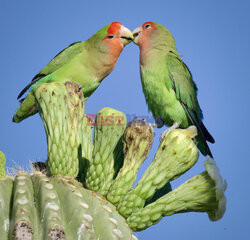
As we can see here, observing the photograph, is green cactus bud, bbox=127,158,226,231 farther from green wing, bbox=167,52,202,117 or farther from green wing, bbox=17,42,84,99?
green wing, bbox=17,42,84,99

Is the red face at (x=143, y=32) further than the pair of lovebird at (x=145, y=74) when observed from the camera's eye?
Yes

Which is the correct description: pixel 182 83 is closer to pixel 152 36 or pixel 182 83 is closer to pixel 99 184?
pixel 152 36

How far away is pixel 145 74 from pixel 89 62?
0.81 meters

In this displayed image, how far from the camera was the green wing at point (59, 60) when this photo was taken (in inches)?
175

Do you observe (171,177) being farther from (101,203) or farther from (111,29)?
(111,29)

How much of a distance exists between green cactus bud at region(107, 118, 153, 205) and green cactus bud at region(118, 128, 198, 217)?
0.06m

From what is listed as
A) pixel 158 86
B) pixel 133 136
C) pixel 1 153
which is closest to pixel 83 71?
pixel 158 86

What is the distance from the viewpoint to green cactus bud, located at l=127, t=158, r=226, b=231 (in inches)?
78.2

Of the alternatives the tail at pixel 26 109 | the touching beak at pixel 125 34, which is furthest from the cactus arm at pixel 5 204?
the touching beak at pixel 125 34

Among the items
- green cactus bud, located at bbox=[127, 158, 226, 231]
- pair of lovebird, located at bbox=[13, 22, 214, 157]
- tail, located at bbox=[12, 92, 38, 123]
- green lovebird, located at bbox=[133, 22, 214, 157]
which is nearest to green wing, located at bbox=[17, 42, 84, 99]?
pair of lovebird, located at bbox=[13, 22, 214, 157]

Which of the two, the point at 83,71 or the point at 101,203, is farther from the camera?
the point at 83,71

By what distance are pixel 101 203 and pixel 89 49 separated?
280cm

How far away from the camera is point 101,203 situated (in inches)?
79.7

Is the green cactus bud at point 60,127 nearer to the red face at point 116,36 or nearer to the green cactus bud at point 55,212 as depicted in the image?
the green cactus bud at point 55,212
